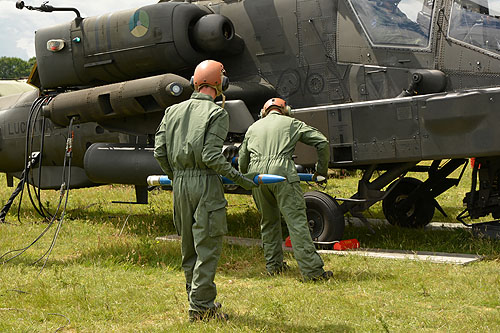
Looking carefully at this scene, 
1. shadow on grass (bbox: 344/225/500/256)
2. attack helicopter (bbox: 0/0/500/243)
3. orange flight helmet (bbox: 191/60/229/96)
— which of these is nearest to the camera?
orange flight helmet (bbox: 191/60/229/96)

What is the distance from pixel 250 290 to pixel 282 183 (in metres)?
1.03

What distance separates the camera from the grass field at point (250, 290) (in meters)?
4.50

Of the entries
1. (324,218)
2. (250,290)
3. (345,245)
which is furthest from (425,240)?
(250,290)

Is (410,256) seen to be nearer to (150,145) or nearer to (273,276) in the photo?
(273,276)

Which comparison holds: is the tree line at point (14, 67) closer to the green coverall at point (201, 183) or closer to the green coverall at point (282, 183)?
the green coverall at point (282, 183)

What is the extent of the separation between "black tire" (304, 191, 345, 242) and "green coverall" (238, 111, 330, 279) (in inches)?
44.7

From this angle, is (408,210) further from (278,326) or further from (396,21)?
(278,326)

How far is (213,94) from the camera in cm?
464

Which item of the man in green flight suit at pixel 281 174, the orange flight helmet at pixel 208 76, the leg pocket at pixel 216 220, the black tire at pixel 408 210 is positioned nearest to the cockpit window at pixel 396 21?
the man in green flight suit at pixel 281 174

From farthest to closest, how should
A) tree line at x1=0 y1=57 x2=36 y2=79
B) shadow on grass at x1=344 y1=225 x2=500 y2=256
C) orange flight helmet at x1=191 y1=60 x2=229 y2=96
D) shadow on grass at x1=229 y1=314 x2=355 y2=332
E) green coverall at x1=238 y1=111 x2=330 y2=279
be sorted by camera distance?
tree line at x1=0 y1=57 x2=36 y2=79
shadow on grass at x1=344 y1=225 x2=500 y2=256
green coverall at x1=238 y1=111 x2=330 y2=279
orange flight helmet at x1=191 y1=60 x2=229 y2=96
shadow on grass at x1=229 y1=314 x2=355 y2=332

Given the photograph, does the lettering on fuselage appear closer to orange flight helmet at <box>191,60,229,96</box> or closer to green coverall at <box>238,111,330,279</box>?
green coverall at <box>238,111,330,279</box>

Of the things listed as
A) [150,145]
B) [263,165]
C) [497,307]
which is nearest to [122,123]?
[150,145]

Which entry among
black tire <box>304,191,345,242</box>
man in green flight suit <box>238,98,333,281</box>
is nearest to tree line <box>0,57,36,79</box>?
black tire <box>304,191,345,242</box>

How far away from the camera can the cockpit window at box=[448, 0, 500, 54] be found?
671 centimetres
